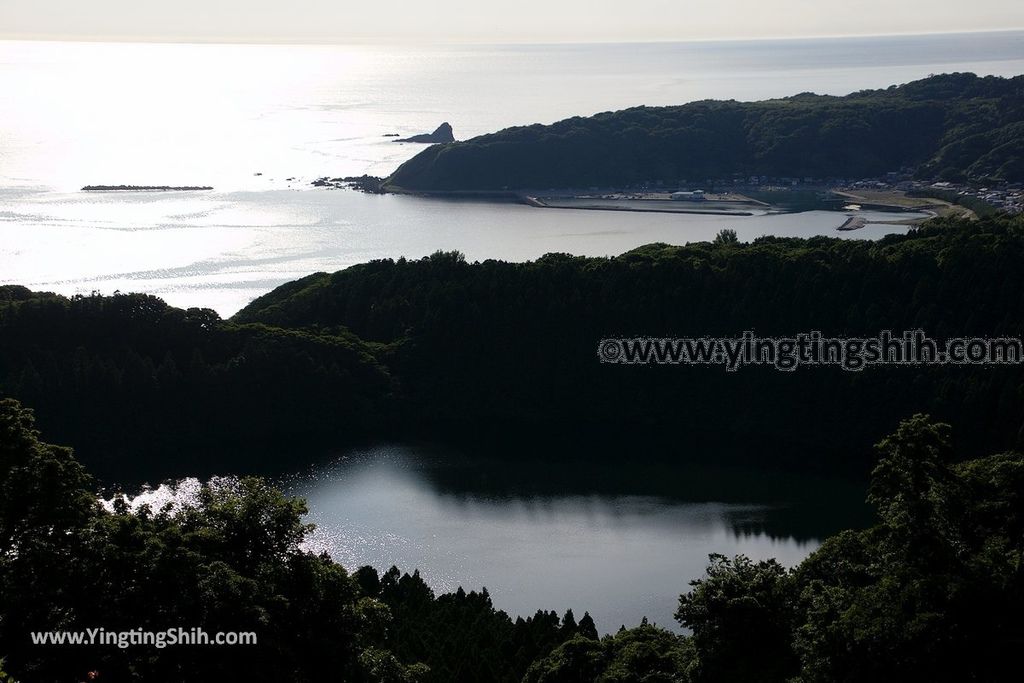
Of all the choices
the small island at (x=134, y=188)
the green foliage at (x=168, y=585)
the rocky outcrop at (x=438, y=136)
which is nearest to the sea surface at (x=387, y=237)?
the small island at (x=134, y=188)

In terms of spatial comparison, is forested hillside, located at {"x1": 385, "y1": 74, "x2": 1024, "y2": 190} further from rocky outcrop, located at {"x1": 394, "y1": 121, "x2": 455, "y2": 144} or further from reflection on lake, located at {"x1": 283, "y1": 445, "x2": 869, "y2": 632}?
reflection on lake, located at {"x1": 283, "y1": 445, "x2": 869, "y2": 632}

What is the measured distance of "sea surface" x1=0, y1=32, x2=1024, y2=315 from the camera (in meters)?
58.8

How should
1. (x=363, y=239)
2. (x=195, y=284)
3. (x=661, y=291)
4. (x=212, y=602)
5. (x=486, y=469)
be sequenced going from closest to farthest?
1. (x=212, y=602)
2. (x=486, y=469)
3. (x=661, y=291)
4. (x=195, y=284)
5. (x=363, y=239)

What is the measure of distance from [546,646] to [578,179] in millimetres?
72296

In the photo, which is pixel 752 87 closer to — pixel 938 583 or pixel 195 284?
pixel 195 284

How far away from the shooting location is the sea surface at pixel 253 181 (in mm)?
58812

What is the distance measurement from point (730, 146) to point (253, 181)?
3748cm

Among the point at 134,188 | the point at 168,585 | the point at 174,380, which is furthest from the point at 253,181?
the point at 168,585

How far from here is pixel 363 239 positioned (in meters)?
67.3

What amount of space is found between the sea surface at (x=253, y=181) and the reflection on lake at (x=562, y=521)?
20795 millimetres

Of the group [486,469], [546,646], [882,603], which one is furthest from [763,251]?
[882,603]

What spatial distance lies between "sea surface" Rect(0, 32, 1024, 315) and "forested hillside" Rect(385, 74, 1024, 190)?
7713 mm

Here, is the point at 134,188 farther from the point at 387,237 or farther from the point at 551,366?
the point at 551,366

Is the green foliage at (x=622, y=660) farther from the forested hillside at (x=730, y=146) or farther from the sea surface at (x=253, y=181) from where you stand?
the forested hillside at (x=730, y=146)
